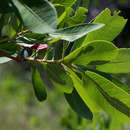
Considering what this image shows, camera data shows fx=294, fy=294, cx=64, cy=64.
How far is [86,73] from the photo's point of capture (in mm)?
535

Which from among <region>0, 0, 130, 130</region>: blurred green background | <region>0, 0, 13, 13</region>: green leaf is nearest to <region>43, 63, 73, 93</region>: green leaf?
<region>0, 0, 13, 13</region>: green leaf

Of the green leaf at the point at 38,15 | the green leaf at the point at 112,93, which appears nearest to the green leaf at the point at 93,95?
the green leaf at the point at 112,93

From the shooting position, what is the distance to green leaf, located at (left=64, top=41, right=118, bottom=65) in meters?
0.48

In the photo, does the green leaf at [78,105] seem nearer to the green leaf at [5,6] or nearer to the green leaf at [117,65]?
the green leaf at [117,65]

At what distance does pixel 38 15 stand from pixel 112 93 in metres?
0.19

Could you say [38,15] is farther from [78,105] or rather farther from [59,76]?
[78,105]

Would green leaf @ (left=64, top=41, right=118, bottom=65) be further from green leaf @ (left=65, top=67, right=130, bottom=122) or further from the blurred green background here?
the blurred green background

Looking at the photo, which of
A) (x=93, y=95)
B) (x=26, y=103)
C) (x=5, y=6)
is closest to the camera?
(x=5, y=6)

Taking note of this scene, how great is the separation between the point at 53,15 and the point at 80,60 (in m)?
0.11

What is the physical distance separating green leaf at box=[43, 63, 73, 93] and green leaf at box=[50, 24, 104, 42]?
56 mm

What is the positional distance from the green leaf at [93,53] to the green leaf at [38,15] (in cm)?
8

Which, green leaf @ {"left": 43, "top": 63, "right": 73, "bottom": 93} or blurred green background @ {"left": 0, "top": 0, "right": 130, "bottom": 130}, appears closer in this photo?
green leaf @ {"left": 43, "top": 63, "right": 73, "bottom": 93}

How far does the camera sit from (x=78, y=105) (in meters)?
0.59

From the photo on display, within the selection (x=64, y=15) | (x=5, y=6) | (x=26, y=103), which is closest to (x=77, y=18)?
(x=64, y=15)
